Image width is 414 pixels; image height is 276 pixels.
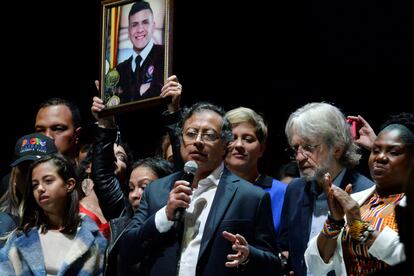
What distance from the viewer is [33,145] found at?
410cm

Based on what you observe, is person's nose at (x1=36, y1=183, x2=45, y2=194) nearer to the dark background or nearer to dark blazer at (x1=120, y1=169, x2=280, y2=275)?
dark blazer at (x1=120, y1=169, x2=280, y2=275)

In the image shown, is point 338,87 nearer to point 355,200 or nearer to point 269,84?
point 269,84

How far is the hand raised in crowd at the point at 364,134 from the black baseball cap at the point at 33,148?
1.57m

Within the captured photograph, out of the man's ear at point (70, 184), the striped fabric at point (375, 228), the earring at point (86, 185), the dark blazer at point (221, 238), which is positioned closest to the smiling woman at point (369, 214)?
A: the striped fabric at point (375, 228)

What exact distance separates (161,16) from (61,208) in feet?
3.42

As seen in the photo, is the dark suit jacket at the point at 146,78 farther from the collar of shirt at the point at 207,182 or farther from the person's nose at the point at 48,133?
the person's nose at the point at 48,133

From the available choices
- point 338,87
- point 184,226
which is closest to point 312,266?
point 184,226

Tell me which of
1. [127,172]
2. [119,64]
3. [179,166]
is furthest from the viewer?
[127,172]

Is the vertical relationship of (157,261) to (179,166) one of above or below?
below

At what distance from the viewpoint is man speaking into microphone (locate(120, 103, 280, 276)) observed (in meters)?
3.09

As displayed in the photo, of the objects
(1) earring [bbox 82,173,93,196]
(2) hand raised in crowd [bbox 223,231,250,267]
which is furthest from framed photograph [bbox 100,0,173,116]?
(2) hand raised in crowd [bbox 223,231,250,267]

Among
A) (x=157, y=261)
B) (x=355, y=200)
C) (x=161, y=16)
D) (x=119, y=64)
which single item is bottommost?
(x=157, y=261)

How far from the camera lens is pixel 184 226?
3.24 m

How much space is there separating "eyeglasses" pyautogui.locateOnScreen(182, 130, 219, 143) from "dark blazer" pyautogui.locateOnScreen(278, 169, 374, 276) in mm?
511
